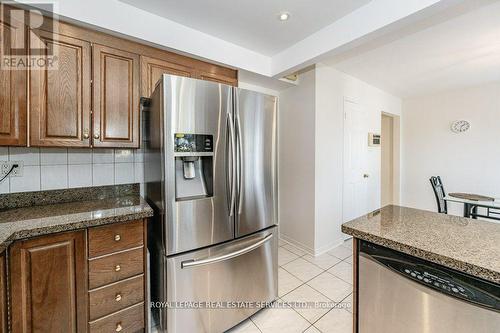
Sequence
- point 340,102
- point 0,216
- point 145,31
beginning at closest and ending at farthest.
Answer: point 0,216
point 145,31
point 340,102

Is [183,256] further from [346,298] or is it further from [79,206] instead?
[346,298]

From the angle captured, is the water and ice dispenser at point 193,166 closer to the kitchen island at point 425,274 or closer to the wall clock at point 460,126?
the kitchen island at point 425,274

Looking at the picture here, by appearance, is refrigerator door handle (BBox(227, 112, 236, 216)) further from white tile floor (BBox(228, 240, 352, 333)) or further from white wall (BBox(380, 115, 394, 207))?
white wall (BBox(380, 115, 394, 207))

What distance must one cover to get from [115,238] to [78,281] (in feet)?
0.97

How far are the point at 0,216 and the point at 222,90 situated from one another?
5.40ft

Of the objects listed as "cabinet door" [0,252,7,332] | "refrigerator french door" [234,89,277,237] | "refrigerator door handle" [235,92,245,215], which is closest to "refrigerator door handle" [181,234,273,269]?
"refrigerator french door" [234,89,277,237]

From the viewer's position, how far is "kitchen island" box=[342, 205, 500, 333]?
2.64 ft

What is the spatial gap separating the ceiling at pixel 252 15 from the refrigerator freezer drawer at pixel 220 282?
1843 mm

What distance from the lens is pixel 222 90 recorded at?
1.55 m

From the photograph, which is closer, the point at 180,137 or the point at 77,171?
the point at 180,137

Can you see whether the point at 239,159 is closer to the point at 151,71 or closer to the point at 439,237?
the point at 151,71

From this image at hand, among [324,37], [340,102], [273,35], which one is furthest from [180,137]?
[340,102]

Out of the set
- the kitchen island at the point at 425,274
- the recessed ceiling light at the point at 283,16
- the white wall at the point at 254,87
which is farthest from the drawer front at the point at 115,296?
the white wall at the point at 254,87

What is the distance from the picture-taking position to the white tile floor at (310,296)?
66.8 inches
